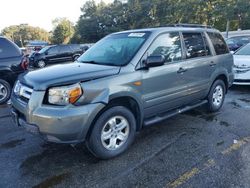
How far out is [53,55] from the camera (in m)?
19.4

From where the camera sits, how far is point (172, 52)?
4.42m

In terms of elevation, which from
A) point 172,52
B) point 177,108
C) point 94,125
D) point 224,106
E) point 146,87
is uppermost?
point 172,52

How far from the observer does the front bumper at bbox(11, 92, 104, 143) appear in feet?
10.1

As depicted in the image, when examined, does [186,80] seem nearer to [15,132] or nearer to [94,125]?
[94,125]

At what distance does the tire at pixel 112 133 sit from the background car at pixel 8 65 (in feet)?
14.5

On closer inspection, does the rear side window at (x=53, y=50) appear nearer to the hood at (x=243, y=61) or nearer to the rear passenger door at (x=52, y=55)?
the rear passenger door at (x=52, y=55)

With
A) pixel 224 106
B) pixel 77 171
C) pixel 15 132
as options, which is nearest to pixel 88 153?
pixel 77 171

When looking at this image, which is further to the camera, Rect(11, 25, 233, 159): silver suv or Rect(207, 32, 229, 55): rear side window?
Rect(207, 32, 229, 55): rear side window

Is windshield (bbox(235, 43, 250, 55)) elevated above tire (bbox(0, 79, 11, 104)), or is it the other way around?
windshield (bbox(235, 43, 250, 55))

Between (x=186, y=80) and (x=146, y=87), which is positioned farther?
(x=186, y=80)

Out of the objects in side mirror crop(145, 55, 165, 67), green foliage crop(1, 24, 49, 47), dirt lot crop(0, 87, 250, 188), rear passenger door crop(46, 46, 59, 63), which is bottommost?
dirt lot crop(0, 87, 250, 188)

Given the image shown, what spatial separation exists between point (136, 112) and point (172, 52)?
1.26 metres

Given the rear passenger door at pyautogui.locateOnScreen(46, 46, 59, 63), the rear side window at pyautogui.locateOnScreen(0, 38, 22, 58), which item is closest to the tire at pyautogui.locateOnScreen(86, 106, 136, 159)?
the rear side window at pyautogui.locateOnScreen(0, 38, 22, 58)

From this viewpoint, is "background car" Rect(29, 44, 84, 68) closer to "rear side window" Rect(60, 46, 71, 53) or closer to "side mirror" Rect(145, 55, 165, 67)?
"rear side window" Rect(60, 46, 71, 53)
